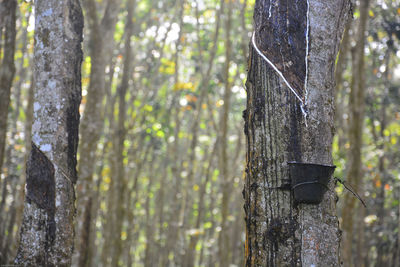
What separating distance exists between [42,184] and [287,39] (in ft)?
6.90

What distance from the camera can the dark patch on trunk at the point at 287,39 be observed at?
2.46 meters

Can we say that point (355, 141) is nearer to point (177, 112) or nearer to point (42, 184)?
point (42, 184)

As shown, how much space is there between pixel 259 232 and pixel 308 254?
232 mm

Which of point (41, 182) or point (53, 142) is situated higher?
point (53, 142)

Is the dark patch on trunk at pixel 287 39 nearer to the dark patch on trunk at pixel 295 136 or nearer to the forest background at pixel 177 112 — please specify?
the dark patch on trunk at pixel 295 136

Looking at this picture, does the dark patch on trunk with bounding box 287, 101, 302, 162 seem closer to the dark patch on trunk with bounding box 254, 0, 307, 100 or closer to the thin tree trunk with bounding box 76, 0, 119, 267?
the dark patch on trunk with bounding box 254, 0, 307, 100

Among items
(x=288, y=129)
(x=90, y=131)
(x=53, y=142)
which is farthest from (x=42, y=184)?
(x=90, y=131)

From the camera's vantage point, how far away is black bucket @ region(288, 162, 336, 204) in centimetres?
229

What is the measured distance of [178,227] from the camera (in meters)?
12.7

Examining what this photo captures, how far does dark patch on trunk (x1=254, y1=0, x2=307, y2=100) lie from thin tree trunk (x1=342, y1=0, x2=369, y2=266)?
4.57m

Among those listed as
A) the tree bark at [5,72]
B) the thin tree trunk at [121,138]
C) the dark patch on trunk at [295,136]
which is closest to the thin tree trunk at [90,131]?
the tree bark at [5,72]

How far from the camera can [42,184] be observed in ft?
12.1

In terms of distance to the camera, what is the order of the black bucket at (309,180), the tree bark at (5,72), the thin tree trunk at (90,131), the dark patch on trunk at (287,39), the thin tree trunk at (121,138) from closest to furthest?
the black bucket at (309,180)
the dark patch on trunk at (287,39)
the tree bark at (5,72)
the thin tree trunk at (90,131)
the thin tree trunk at (121,138)

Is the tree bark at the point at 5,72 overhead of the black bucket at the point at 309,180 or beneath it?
overhead
